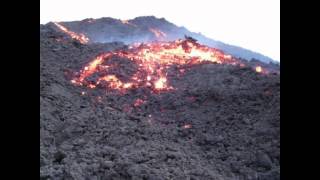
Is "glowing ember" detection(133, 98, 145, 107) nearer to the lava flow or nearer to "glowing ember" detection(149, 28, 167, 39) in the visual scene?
the lava flow

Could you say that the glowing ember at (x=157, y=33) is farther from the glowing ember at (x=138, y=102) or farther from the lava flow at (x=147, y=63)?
the glowing ember at (x=138, y=102)

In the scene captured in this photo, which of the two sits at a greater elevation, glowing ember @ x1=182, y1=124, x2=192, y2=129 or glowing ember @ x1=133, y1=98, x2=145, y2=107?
glowing ember @ x1=133, y1=98, x2=145, y2=107

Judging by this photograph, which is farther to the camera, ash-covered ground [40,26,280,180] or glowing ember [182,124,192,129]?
glowing ember [182,124,192,129]

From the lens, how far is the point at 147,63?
20.7m

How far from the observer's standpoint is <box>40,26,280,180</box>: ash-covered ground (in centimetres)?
1194

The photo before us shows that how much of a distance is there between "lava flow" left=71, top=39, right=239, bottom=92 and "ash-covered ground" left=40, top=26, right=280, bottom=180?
458mm

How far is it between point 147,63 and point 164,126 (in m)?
6.22

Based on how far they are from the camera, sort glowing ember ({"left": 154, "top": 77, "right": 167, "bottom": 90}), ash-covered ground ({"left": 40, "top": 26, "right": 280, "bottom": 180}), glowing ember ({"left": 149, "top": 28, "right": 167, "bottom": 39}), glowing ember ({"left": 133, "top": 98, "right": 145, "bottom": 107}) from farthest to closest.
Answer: glowing ember ({"left": 149, "top": 28, "right": 167, "bottom": 39}) → glowing ember ({"left": 154, "top": 77, "right": 167, "bottom": 90}) → glowing ember ({"left": 133, "top": 98, "right": 145, "bottom": 107}) → ash-covered ground ({"left": 40, "top": 26, "right": 280, "bottom": 180})

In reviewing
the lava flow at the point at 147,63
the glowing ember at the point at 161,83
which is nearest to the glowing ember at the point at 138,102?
the lava flow at the point at 147,63

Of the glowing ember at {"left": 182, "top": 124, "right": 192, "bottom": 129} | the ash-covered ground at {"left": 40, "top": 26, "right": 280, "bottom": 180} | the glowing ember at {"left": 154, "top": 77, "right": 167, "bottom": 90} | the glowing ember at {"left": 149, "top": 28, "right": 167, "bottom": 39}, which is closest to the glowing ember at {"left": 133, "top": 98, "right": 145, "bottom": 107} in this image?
the ash-covered ground at {"left": 40, "top": 26, "right": 280, "bottom": 180}

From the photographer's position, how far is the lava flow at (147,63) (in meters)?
18.8

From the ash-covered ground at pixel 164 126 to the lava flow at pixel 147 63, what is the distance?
1.50ft

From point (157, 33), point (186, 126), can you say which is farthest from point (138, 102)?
point (157, 33)
